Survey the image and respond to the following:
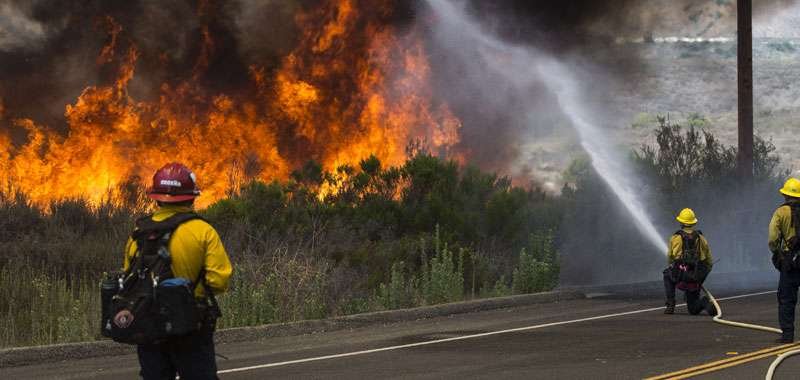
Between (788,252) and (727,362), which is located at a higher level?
(788,252)

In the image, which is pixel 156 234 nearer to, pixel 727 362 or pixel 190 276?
pixel 190 276

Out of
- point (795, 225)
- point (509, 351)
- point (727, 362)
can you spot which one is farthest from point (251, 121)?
point (727, 362)

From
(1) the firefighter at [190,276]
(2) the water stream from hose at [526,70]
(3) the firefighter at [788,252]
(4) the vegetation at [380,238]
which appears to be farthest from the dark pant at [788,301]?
(2) the water stream from hose at [526,70]

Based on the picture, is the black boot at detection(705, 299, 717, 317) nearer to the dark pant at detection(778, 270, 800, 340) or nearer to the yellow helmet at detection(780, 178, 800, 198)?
the dark pant at detection(778, 270, 800, 340)

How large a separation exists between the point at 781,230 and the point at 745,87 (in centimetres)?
1381

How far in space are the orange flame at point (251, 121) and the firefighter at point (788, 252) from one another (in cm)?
1256

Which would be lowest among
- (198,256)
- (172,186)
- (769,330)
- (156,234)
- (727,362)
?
(727,362)

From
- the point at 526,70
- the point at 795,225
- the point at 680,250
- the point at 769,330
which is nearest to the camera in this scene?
the point at 795,225

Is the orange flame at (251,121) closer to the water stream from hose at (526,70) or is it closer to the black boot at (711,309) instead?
the water stream from hose at (526,70)

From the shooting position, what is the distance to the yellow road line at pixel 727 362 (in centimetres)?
1097

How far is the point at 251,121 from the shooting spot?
24.8 m

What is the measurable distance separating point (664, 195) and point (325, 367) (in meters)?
17.4

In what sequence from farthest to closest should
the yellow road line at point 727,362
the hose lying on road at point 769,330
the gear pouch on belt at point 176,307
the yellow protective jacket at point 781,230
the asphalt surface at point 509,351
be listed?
the yellow protective jacket at point 781,230 → the asphalt surface at point 509,351 → the yellow road line at point 727,362 → the hose lying on road at point 769,330 → the gear pouch on belt at point 176,307

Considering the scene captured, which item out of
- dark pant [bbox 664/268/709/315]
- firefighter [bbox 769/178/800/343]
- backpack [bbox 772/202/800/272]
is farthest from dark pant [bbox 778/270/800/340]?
dark pant [bbox 664/268/709/315]
